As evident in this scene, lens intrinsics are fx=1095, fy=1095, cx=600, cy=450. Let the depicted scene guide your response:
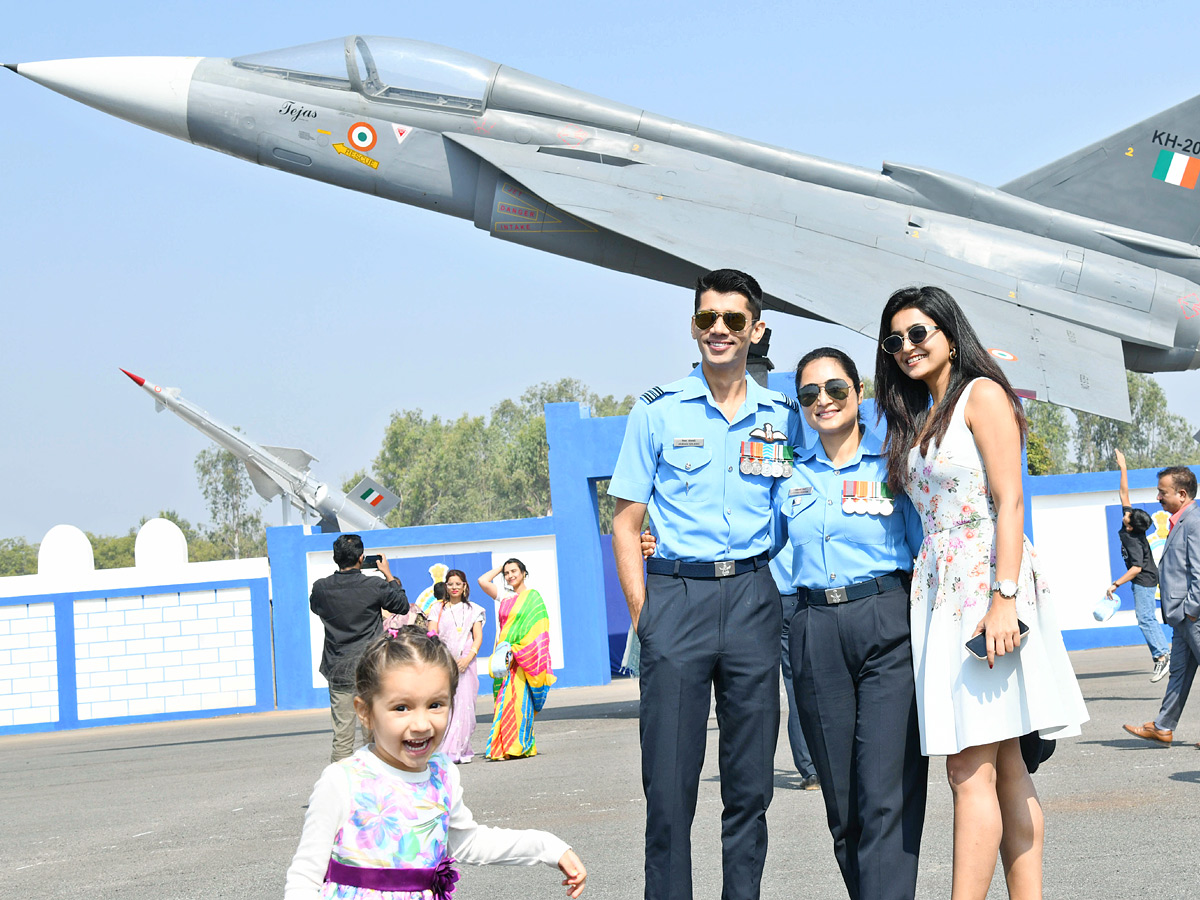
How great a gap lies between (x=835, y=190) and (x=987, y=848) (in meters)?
11.0

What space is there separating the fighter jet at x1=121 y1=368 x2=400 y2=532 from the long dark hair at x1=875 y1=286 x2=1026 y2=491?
2508 cm

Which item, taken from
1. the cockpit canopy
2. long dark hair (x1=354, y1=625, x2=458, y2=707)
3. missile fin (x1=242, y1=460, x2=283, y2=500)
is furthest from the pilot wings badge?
missile fin (x1=242, y1=460, x2=283, y2=500)

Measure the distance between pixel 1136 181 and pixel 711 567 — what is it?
13011 mm

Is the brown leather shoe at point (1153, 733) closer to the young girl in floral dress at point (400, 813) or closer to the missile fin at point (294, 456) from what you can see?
the young girl in floral dress at point (400, 813)

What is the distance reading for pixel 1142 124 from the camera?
46.6 feet

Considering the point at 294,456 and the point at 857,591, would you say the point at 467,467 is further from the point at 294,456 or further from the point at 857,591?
the point at 857,591

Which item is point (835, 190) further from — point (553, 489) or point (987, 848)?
point (987, 848)

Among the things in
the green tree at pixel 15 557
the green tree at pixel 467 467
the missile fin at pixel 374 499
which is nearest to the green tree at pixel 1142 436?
the green tree at pixel 467 467

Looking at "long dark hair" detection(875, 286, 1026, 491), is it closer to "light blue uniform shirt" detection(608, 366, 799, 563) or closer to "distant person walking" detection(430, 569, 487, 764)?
"light blue uniform shirt" detection(608, 366, 799, 563)

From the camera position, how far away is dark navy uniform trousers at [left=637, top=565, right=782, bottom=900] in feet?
11.7

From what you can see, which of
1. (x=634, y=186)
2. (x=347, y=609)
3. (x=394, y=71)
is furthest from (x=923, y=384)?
(x=394, y=71)

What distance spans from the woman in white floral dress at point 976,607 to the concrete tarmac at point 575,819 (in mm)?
828

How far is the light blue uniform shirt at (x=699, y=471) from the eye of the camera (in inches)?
149

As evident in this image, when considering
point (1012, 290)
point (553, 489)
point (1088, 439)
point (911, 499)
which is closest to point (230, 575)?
point (553, 489)
